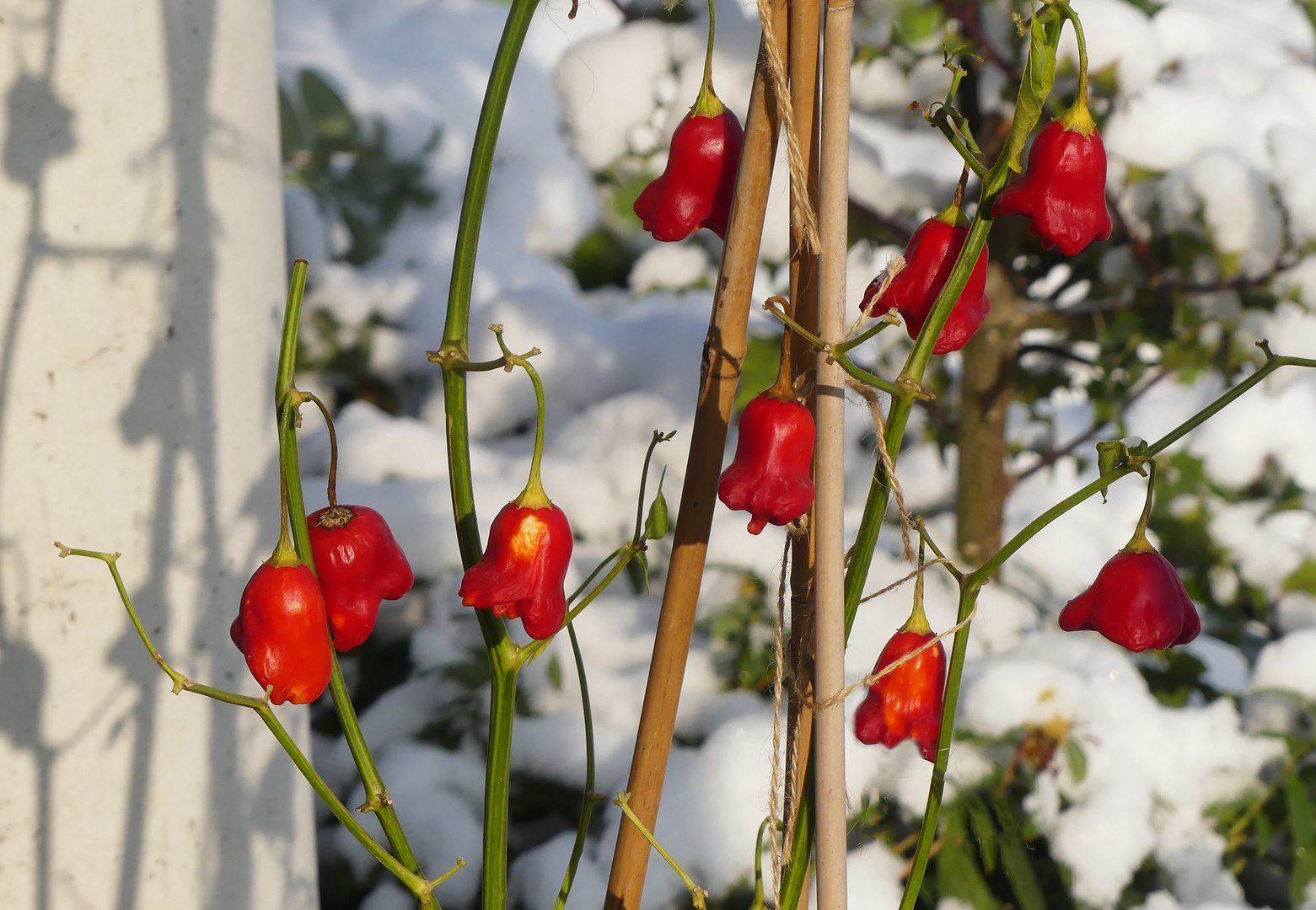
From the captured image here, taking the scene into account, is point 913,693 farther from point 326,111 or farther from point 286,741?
point 326,111

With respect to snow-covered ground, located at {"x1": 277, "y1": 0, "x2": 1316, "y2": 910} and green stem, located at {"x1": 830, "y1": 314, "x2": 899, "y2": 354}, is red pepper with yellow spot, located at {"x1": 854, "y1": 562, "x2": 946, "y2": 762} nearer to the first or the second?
green stem, located at {"x1": 830, "y1": 314, "x2": 899, "y2": 354}

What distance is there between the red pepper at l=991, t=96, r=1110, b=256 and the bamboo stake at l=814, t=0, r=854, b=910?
59mm

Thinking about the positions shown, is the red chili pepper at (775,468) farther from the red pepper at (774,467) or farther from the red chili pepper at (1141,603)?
the red chili pepper at (1141,603)

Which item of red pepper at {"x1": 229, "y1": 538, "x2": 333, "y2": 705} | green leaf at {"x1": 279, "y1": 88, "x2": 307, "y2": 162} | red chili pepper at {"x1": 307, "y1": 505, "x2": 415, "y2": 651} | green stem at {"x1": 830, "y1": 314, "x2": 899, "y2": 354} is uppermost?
green leaf at {"x1": 279, "y1": 88, "x2": 307, "y2": 162}

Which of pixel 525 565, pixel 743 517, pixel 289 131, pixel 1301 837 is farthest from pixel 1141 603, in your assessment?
pixel 289 131

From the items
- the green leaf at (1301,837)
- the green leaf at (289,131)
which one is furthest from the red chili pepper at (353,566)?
the green leaf at (289,131)

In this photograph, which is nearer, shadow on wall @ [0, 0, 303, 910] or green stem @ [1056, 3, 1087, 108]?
green stem @ [1056, 3, 1087, 108]

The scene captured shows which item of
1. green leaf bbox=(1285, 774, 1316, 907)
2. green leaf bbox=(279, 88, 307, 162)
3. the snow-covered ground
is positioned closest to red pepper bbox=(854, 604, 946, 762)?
the snow-covered ground

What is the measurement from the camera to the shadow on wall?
54 cm

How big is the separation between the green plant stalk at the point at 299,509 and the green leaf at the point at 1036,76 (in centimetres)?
21

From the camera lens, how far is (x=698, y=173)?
1.28 ft

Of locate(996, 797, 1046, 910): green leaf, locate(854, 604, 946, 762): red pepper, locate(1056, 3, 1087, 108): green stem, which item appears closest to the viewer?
locate(1056, 3, 1087, 108): green stem

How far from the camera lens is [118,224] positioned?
0.57 metres

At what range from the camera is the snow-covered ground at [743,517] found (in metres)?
0.88
